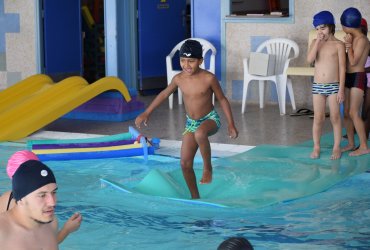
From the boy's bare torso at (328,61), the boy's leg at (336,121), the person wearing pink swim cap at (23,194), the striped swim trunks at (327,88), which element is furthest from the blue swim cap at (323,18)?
the person wearing pink swim cap at (23,194)

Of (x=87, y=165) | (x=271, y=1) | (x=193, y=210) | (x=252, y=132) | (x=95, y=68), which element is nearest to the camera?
(x=193, y=210)

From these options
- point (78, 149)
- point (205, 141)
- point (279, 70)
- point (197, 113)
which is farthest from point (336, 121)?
point (279, 70)

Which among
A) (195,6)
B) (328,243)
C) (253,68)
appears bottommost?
(328,243)

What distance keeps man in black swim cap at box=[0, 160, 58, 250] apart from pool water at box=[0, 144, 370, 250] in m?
2.41

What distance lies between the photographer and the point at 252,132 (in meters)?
11.0

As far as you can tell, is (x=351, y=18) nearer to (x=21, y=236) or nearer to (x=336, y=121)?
(x=336, y=121)

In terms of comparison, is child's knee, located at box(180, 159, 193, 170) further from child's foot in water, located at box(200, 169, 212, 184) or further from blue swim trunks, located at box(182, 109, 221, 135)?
blue swim trunks, located at box(182, 109, 221, 135)

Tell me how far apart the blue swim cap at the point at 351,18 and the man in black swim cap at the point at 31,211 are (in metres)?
5.53

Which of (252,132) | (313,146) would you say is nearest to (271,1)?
(252,132)

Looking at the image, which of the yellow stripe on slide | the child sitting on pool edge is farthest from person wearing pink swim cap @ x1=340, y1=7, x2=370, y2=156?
the yellow stripe on slide

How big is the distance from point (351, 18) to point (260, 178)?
199 cm

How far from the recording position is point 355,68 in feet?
30.0

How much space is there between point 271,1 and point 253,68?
6450mm

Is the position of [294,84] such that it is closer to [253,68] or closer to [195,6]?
[253,68]
